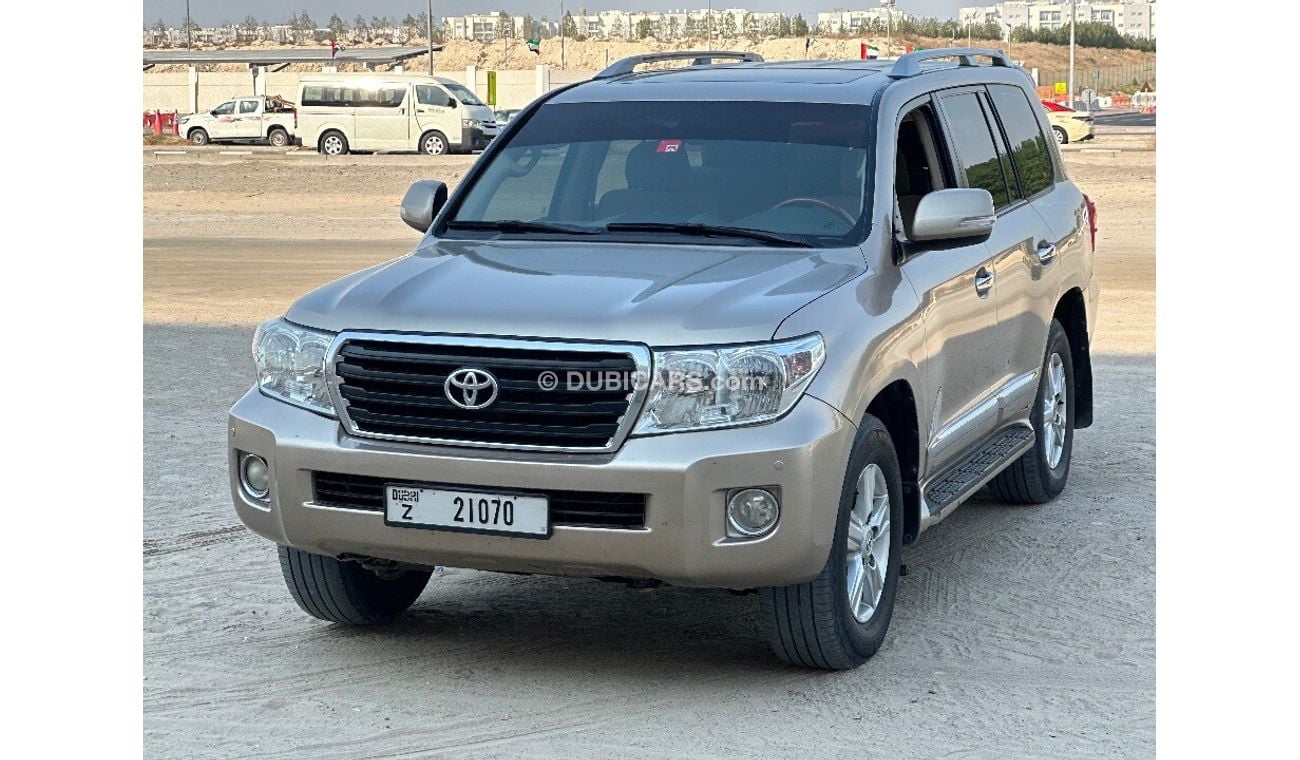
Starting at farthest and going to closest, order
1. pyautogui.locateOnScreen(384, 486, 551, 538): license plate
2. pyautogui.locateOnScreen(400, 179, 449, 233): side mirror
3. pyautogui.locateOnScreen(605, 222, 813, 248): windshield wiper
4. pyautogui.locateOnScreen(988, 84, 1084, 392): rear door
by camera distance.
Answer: pyautogui.locateOnScreen(988, 84, 1084, 392): rear door, pyautogui.locateOnScreen(400, 179, 449, 233): side mirror, pyautogui.locateOnScreen(605, 222, 813, 248): windshield wiper, pyautogui.locateOnScreen(384, 486, 551, 538): license plate

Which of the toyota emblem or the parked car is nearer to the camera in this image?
the toyota emblem

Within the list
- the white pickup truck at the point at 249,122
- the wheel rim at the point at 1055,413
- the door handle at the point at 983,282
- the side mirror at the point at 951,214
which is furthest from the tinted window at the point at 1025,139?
the white pickup truck at the point at 249,122

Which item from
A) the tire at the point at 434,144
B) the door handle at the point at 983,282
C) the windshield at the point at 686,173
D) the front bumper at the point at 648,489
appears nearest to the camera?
the front bumper at the point at 648,489

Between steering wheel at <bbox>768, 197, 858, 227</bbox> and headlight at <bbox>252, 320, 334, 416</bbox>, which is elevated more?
steering wheel at <bbox>768, 197, 858, 227</bbox>

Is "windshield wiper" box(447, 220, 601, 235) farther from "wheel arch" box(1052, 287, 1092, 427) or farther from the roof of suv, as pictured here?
"wheel arch" box(1052, 287, 1092, 427)

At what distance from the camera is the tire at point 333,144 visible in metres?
45.2

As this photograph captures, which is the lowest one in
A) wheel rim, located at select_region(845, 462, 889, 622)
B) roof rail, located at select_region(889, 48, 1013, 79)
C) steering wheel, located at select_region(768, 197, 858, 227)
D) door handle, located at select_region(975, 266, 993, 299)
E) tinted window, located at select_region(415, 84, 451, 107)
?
wheel rim, located at select_region(845, 462, 889, 622)

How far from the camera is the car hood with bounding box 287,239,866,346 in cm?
512

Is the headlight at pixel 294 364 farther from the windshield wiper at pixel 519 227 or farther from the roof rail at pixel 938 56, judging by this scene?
the roof rail at pixel 938 56

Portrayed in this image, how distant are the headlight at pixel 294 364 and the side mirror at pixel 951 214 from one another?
1.92 meters

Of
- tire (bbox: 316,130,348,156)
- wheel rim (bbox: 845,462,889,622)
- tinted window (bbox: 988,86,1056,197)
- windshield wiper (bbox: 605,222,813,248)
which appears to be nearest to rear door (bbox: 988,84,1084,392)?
tinted window (bbox: 988,86,1056,197)

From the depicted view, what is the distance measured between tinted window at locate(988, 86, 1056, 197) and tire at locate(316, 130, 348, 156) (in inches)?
1504

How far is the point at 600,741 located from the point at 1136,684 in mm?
1666

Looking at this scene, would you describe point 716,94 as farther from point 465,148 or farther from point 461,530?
point 465,148
